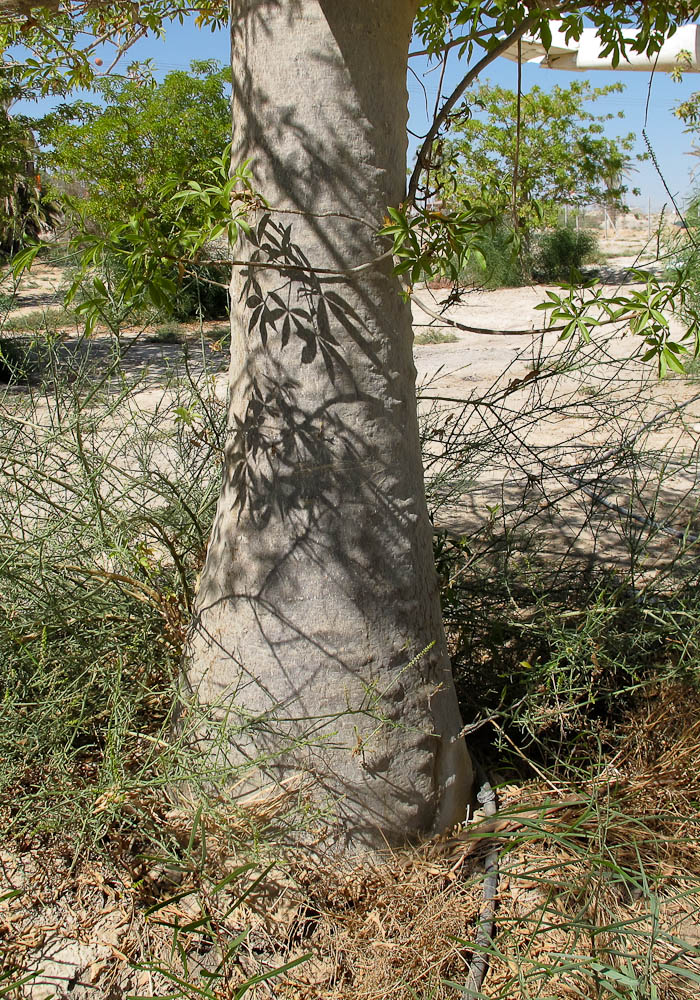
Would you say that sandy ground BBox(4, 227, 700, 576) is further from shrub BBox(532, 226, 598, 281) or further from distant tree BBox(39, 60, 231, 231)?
distant tree BBox(39, 60, 231, 231)

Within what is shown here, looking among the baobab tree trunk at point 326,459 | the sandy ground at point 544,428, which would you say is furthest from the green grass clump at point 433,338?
the baobab tree trunk at point 326,459

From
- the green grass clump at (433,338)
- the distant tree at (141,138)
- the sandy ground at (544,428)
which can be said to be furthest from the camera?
the distant tree at (141,138)

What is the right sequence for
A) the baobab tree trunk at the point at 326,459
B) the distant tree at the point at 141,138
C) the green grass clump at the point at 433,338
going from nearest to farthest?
the baobab tree trunk at the point at 326,459
the green grass clump at the point at 433,338
the distant tree at the point at 141,138

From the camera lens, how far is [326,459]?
1.92 metres

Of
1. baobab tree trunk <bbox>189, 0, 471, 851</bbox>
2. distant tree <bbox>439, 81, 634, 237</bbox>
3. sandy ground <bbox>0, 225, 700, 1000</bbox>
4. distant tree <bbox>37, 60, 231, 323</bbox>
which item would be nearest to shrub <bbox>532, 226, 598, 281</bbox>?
distant tree <bbox>439, 81, 634, 237</bbox>

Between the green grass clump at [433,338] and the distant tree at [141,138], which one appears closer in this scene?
the green grass clump at [433,338]

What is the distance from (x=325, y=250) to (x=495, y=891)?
158 centimetres

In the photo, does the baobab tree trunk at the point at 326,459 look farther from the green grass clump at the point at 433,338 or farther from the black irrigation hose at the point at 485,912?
the green grass clump at the point at 433,338

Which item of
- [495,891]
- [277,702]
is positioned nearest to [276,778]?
[277,702]

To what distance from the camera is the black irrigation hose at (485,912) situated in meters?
1.72

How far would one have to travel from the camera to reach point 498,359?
10.1m

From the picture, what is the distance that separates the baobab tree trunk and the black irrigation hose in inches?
6.8

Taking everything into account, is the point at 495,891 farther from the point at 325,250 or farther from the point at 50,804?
the point at 325,250

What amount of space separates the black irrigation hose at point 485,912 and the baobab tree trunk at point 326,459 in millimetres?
172
